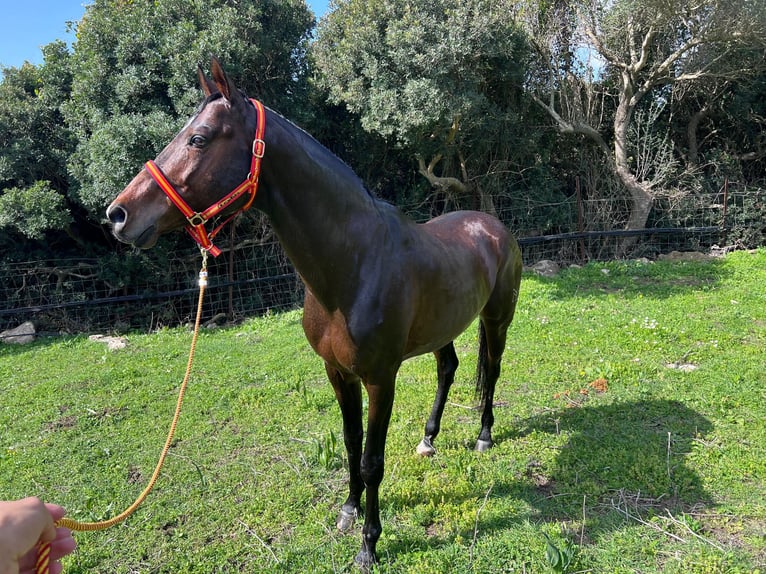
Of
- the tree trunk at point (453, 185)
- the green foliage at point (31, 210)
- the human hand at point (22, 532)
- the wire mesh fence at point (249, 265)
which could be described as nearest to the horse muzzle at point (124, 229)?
the human hand at point (22, 532)

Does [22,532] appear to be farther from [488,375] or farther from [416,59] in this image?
[416,59]

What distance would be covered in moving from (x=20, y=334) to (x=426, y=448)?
690cm

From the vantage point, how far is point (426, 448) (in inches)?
130

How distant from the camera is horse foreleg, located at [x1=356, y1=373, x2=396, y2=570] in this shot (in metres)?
2.22

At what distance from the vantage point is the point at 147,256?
7465 millimetres

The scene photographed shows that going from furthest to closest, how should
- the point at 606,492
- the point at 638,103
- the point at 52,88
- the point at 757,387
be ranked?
1. the point at 638,103
2. the point at 52,88
3. the point at 757,387
4. the point at 606,492

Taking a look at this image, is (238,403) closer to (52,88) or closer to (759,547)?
(759,547)

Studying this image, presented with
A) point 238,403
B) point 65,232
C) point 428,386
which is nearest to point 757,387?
point 428,386

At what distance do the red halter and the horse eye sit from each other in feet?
0.48

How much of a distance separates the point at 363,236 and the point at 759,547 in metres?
2.56

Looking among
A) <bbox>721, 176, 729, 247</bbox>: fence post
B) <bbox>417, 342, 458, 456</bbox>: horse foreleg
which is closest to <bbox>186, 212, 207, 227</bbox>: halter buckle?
<bbox>417, 342, 458, 456</bbox>: horse foreleg

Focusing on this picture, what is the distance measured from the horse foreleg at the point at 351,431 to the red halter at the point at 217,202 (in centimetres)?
106

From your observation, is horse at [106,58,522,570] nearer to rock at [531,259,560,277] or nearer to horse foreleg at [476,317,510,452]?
horse foreleg at [476,317,510,452]

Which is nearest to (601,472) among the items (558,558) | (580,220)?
(558,558)
